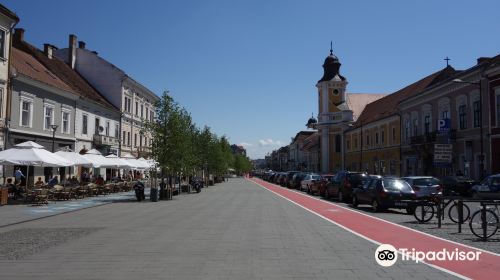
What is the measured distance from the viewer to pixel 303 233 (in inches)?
532

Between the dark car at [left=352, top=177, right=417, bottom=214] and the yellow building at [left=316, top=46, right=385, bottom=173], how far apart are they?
6917cm

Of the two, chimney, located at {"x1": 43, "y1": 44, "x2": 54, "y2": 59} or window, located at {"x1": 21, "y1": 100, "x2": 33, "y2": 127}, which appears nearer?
window, located at {"x1": 21, "y1": 100, "x2": 33, "y2": 127}

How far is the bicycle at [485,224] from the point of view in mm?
12375

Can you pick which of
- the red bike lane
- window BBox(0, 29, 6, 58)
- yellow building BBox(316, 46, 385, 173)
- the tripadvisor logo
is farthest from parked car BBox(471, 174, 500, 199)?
yellow building BBox(316, 46, 385, 173)

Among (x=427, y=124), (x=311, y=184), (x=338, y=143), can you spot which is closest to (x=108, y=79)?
(x=311, y=184)

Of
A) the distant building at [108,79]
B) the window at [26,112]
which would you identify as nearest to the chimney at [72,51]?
the distant building at [108,79]

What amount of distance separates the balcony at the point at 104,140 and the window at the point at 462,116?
106 feet

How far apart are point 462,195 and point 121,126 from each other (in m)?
35.5

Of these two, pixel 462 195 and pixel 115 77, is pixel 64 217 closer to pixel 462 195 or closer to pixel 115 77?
pixel 462 195

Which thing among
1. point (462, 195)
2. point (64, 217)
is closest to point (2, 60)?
point (64, 217)

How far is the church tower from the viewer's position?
93.0m

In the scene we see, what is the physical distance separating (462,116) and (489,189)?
52.5 feet

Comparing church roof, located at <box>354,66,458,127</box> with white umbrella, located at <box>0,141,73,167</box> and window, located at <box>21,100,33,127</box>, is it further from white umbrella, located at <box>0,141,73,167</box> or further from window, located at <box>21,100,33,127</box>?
white umbrella, located at <box>0,141,73,167</box>

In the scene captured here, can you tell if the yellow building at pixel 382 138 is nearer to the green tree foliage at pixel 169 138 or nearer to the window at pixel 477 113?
the window at pixel 477 113
